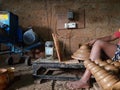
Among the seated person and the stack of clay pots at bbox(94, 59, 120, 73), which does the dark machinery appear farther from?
the stack of clay pots at bbox(94, 59, 120, 73)

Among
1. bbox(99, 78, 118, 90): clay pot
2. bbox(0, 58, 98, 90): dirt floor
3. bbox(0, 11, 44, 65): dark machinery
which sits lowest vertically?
bbox(0, 58, 98, 90): dirt floor

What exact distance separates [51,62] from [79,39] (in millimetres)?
1655

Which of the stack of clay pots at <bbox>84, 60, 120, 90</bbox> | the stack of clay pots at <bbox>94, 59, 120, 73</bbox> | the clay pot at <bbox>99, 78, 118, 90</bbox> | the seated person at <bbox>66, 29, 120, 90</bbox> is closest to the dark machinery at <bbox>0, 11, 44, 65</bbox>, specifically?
the seated person at <bbox>66, 29, 120, 90</bbox>

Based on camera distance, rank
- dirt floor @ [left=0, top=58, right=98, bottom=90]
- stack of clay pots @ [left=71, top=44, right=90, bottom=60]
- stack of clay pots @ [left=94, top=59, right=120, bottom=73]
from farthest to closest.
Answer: stack of clay pots @ [left=71, top=44, right=90, bottom=60]
dirt floor @ [left=0, top=58, right=98, bottom=90]
stack of clay pots @ [left=94, top=59, right=120, bottom=73]

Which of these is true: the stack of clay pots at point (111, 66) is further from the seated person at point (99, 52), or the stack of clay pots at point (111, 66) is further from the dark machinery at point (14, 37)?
the dark machinery at point (14, 37)

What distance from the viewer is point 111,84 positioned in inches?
29.2

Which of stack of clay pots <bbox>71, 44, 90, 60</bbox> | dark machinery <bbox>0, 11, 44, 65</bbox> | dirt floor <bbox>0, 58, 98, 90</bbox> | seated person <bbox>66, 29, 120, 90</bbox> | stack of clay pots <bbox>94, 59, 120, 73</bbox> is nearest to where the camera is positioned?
stack of clay pots <bbox>94, 59, 120, 73</bbox>

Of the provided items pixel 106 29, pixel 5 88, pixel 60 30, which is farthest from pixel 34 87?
pixel 106 29

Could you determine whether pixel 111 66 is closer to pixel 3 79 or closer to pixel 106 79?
pixel 106 79

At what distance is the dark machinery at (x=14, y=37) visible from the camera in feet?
10.6

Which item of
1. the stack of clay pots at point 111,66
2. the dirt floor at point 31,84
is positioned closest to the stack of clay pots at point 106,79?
the stack of clay pots at point 111,66

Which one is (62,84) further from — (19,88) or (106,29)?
(106,29)

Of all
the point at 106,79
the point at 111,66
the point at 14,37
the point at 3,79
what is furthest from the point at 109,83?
the point at 14,37

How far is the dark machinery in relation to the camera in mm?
3240
